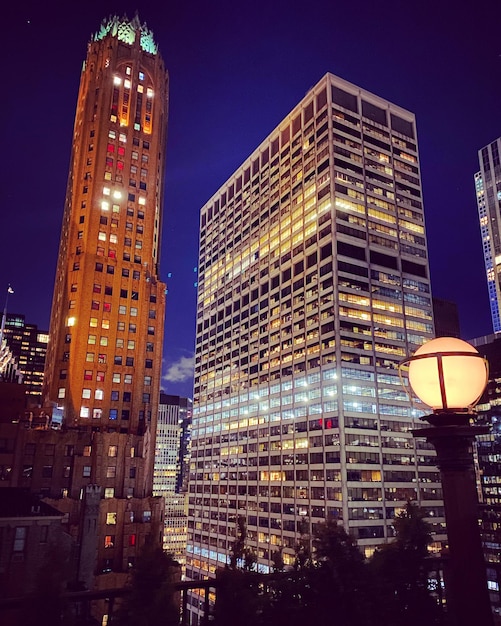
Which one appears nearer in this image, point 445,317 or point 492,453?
point 492,453

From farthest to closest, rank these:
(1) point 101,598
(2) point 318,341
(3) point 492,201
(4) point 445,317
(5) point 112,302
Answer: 1. (3) point 492,201
2. (4) point 445,317
3. (2) point 318,341
4. (5) point 112,302
5. (1) point 101,598

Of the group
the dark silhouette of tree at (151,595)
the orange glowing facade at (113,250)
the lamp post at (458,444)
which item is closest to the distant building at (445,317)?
the orange glowing facade at (113,250)

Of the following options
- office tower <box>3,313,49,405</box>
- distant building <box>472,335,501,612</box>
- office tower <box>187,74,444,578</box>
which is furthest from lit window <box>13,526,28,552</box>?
office tower <box>3,313,49,405</box>

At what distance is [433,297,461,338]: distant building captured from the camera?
142 meters

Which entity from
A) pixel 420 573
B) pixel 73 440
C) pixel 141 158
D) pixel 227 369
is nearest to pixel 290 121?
pixel 141 158

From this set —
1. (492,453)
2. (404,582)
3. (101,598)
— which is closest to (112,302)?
(404,582)

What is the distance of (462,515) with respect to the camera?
5.62 m

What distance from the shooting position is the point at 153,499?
64.0 metres

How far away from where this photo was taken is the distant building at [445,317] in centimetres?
14250

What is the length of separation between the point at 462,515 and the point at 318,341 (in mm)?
93103

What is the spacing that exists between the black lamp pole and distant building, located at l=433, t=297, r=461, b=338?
146 meters

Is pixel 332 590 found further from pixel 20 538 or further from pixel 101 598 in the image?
pixel 20 538

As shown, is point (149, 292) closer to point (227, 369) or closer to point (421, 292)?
point (227, 369)

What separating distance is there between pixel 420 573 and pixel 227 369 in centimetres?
12199
